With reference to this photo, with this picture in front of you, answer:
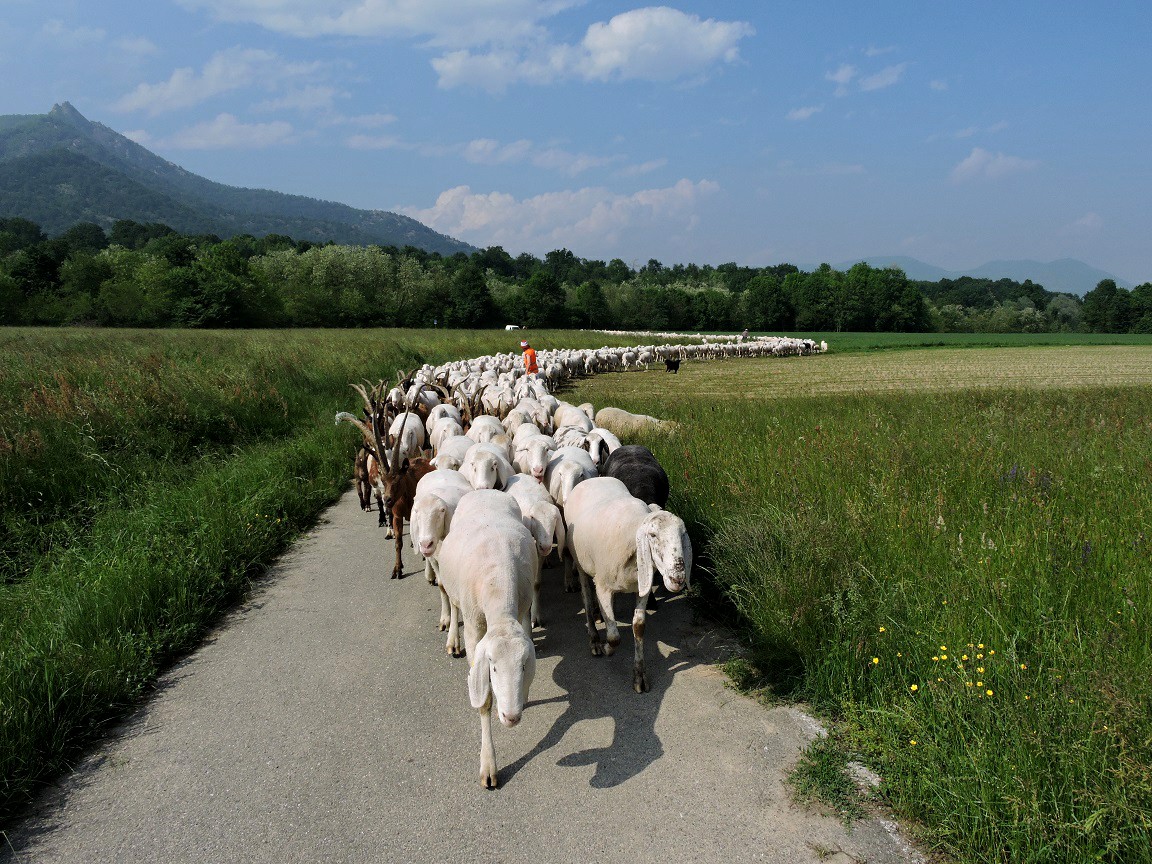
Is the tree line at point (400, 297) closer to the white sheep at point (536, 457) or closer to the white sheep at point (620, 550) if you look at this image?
the white sheep at point (536, 457)

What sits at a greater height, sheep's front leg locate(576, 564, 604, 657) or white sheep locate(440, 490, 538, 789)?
white sheep locate(440, 490, 538, 789)

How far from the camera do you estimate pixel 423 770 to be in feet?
12.1

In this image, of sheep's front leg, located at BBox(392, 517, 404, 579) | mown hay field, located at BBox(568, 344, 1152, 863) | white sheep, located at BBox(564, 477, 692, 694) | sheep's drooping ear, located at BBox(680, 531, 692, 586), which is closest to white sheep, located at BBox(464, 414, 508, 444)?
sheep's front leg, located at BBox(392, 517, 404, 579)

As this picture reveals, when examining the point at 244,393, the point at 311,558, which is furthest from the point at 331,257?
the point at 311,558

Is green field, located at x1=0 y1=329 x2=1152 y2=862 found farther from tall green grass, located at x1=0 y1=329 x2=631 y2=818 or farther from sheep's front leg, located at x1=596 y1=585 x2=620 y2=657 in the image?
Result: sheep's front leg, located at x1=596 y1=585 x2=620 y2=657

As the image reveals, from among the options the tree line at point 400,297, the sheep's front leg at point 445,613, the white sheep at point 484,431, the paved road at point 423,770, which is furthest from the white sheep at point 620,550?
the tree line at point 400,297

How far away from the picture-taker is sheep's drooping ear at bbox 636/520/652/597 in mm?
4504

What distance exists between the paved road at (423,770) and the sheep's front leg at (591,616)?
95mm

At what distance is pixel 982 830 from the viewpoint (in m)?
2.80

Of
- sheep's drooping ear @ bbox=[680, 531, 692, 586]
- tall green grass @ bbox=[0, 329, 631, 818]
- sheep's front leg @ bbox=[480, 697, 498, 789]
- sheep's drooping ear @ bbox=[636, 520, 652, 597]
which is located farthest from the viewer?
sheep's drooping ear @ bbox=[636, 520, 652, 597]

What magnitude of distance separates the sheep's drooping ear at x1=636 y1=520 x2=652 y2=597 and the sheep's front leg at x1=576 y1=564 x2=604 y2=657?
0.84 metres

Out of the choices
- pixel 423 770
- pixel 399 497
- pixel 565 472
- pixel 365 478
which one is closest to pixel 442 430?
pixel 365 478

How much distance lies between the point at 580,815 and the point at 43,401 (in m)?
10.5

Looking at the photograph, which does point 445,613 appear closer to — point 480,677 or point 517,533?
point 517,533
